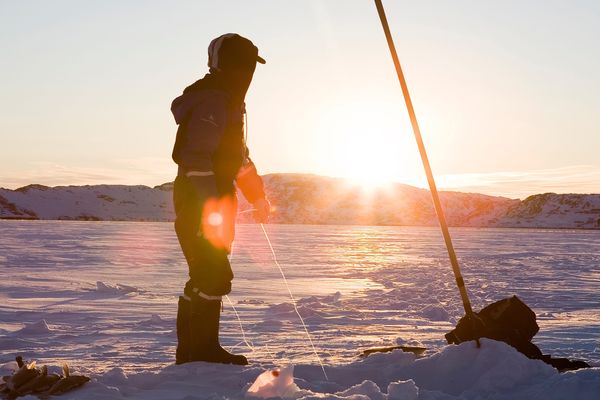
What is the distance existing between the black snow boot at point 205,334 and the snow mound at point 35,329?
2.46 meters

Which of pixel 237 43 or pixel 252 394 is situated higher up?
pixel 237 43

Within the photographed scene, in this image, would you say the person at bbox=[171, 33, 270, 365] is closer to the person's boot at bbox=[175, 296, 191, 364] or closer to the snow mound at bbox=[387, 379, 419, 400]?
the person's boot at bbox=[175, 296, 191, 364]

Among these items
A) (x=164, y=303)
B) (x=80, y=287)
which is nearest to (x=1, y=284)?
(x=80, y=287)

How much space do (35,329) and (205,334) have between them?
2613mm

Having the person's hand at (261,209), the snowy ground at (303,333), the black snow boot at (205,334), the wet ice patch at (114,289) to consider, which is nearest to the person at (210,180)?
the black snow boot at (205,334)

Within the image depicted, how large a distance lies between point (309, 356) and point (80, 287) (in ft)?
21.1

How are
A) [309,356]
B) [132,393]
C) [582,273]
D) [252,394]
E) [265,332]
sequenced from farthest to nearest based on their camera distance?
[582,273]
[265,332]
[309,356]
[132,393]
[252,394]

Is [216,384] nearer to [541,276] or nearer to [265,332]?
[265,332]

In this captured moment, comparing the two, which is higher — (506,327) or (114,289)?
(506,327)

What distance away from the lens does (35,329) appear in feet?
20.6

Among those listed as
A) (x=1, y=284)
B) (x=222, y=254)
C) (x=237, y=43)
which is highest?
(x=237, y=43)

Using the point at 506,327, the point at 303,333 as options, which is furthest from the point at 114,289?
the point at 506,327

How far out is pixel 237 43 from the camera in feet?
15.3

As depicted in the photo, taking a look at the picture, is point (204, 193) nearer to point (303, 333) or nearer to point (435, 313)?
point (303, 333)
